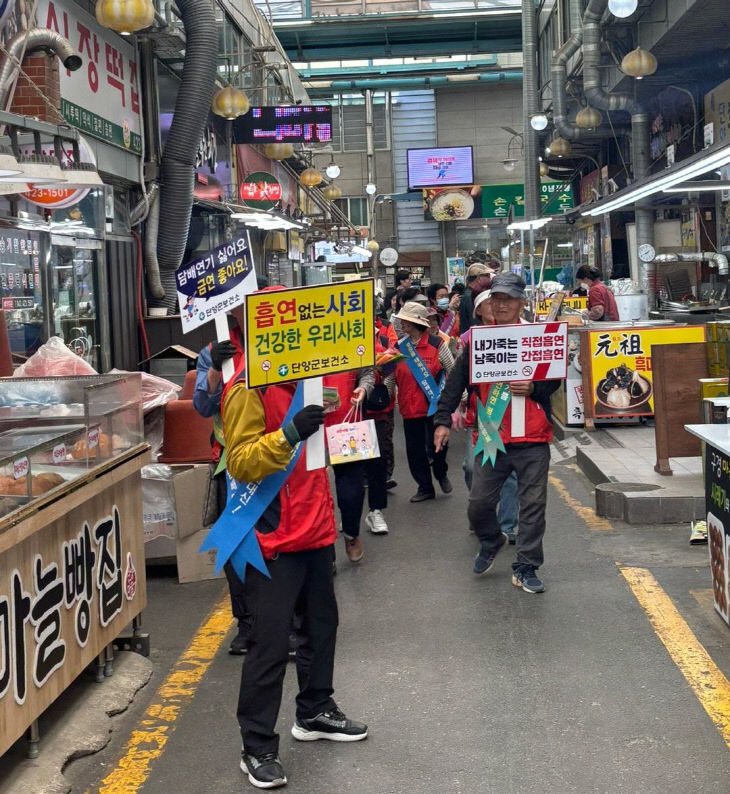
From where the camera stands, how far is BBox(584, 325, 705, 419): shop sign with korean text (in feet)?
41.2

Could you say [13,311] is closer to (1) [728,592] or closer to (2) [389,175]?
(1) [728,592]

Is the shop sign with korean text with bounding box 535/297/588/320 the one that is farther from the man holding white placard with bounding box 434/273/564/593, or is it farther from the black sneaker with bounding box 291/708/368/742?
the black sneaker with bounding box 291/708/368/742

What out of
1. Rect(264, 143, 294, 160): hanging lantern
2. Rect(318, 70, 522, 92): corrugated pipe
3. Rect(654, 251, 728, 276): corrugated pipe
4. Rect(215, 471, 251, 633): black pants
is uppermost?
Rect(318, 70, 522, 92): corrugated pipe

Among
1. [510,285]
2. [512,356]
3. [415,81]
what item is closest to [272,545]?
[512,356]

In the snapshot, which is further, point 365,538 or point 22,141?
point 22,141

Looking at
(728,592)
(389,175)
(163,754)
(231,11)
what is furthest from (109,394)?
(389,175)

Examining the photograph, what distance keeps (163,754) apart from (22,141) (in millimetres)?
7113

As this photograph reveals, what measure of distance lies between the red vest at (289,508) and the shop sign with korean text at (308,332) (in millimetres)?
166

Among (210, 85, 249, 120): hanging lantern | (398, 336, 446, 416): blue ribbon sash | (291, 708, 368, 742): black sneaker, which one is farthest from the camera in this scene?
(210, 85, 249, 120): hanging lantern

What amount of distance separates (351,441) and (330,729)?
297 cm

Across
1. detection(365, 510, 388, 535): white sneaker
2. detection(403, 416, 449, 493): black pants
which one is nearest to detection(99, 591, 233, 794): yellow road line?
detection(365, 510, 388, 535): white sneaker

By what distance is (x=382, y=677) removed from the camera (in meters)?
5.47

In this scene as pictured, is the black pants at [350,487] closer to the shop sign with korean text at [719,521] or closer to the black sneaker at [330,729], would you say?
the shop sign with korean text at [719,521]

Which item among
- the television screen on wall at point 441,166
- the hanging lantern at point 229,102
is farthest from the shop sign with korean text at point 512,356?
the television screen on wall at point 441,166
